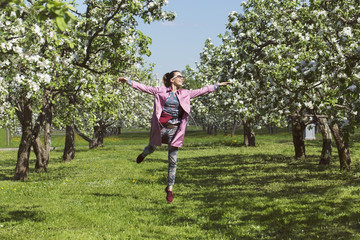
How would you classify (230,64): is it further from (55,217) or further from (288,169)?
(55,217)

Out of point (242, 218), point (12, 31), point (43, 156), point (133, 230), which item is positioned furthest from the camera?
point (43, 156)

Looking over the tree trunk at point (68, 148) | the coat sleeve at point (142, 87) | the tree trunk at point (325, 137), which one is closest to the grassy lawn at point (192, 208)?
the tree trunk at point (325, 137)

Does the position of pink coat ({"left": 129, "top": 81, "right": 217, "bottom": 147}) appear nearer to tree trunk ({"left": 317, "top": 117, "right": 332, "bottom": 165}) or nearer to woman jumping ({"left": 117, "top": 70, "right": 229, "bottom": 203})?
woman jumping ({"left": 117, "top": 70, "right": 229, "bottom": 203})

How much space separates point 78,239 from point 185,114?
126 inches

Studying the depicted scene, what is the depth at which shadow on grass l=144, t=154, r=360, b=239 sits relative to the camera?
27.4 ft

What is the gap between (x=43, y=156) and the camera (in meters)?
21.9

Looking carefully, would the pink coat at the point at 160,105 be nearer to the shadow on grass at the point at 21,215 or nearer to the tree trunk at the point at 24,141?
the shadow on grass at the point at 21,215

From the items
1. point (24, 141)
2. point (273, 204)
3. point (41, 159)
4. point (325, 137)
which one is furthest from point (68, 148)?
point (273, 204)

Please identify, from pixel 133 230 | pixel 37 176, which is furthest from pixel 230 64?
pixel 37 176

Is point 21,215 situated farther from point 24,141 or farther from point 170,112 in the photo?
point 24,141

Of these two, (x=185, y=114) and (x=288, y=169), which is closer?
(x=185, y=114)

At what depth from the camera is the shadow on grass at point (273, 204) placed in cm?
836

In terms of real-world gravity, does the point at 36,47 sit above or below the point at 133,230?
above

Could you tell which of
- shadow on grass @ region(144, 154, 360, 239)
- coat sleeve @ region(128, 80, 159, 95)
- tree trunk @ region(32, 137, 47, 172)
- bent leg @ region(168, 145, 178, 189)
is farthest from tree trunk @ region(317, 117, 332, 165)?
tree trunk @ region(32, 137, 47, 172)
